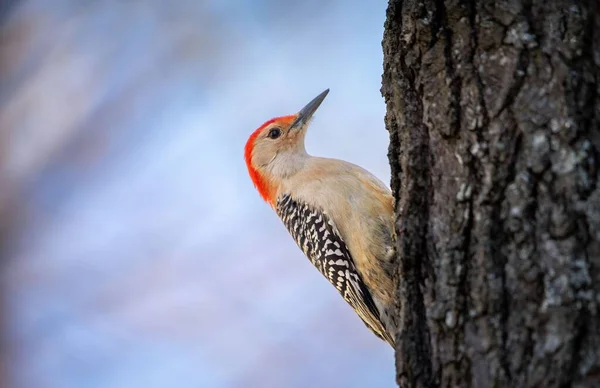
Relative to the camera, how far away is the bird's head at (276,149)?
19.6 ft

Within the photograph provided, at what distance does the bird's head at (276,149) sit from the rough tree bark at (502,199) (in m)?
3.15

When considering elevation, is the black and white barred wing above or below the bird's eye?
below

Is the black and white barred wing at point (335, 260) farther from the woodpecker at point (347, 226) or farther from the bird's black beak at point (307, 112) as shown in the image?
the bird's black beak at point (307, 112)

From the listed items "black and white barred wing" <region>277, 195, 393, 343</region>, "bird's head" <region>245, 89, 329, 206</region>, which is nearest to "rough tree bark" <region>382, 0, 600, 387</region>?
"black and white barred wing" <region>277, 195, 393, 343</region>

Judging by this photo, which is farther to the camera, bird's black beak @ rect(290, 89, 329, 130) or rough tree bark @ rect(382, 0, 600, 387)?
bird's black beak @ rect(290, 89, 329, 130)

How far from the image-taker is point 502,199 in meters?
2.41

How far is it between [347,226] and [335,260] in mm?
273

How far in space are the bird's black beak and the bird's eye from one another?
0.13 m

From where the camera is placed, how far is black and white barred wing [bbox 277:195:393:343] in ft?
16.3

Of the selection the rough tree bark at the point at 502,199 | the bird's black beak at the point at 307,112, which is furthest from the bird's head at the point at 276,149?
the rough tree bark at the point at 502,199

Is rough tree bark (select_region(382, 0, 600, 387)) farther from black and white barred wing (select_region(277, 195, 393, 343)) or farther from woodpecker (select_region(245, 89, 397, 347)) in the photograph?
black and white barred wing (select_region(277, 195, 393, 343))

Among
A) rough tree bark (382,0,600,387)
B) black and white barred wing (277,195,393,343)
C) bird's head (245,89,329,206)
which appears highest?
bird's head (245,89,329,206)

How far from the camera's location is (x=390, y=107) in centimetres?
320

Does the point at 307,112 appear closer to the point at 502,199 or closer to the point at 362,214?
the point at 362,214
